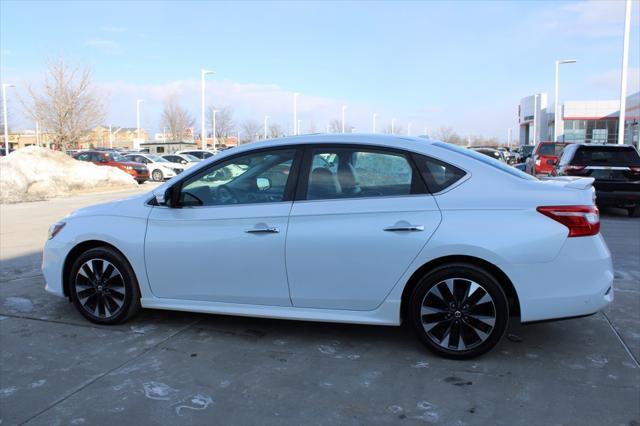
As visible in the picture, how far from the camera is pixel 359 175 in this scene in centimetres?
411

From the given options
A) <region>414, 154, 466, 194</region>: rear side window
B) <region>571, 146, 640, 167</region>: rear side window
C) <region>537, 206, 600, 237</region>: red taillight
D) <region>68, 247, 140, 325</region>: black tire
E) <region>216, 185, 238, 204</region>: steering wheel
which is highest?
<region>571, 146, 640, 167</region>: rear side window

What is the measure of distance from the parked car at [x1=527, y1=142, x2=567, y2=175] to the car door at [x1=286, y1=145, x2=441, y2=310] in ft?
47.7

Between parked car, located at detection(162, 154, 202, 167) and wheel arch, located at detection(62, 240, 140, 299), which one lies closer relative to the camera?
wheel arch, located at detection(62, 240, 140, 299)

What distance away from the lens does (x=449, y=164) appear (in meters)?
3.99

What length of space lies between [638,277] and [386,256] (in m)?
4.29

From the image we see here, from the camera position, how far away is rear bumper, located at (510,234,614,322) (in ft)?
12.2

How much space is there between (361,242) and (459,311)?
0.86 metres

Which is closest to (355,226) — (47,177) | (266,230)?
(266,230)

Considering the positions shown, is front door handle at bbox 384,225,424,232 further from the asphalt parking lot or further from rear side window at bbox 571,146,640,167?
rear side window at bbox 571,146,640,167

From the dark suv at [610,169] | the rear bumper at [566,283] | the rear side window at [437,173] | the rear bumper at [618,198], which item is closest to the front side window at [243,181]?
the rear side window at [437,173]

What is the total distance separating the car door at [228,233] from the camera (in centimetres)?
414

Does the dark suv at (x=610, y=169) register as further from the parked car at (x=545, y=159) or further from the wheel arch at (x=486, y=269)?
the wheel arch at (x=486, y=269)

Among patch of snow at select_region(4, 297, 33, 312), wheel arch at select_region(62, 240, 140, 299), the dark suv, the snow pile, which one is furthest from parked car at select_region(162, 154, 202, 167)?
wheel arch at select_region(62, 240, 140, 299)

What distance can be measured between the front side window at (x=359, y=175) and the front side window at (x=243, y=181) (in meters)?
0.26
